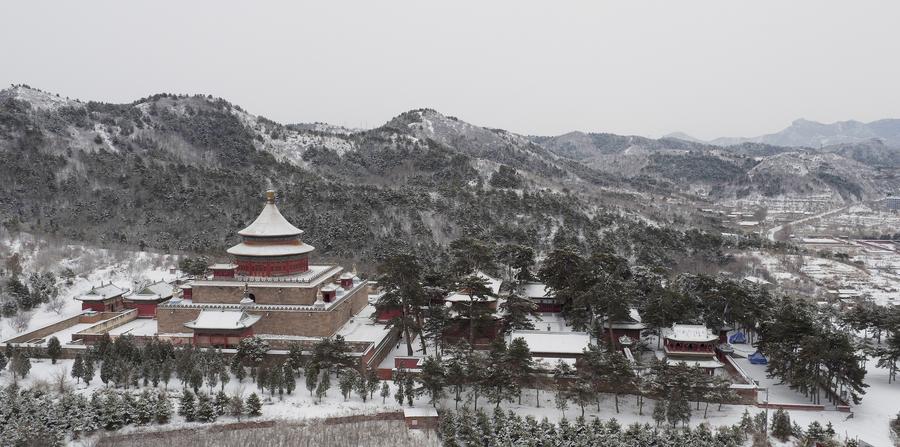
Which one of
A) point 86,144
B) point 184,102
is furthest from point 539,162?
point 86,144

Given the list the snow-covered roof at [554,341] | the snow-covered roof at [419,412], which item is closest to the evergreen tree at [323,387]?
the snow-covered roof at [419,412]

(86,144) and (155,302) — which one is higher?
(86,144)

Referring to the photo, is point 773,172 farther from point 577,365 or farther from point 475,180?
point 577,365

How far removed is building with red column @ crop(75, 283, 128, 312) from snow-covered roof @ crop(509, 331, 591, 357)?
24.4 meters

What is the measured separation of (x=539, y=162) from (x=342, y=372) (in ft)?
392

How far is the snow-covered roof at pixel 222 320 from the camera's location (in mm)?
29250

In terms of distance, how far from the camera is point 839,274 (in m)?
65.0

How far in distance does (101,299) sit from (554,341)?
1061 inches

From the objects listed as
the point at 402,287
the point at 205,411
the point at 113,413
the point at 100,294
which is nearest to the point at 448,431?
the point at 402,287

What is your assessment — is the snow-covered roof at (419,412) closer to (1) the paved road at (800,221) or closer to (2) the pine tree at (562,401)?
(2) the pine tree at (562,401)

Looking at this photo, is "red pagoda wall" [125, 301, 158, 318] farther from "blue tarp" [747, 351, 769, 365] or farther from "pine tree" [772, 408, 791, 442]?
"blue tarp" [747, 351, 769, 365]

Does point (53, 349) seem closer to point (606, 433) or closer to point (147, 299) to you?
point (147, 299)

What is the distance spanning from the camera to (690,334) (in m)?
29.9

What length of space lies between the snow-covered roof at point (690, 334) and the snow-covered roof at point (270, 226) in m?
21.2
